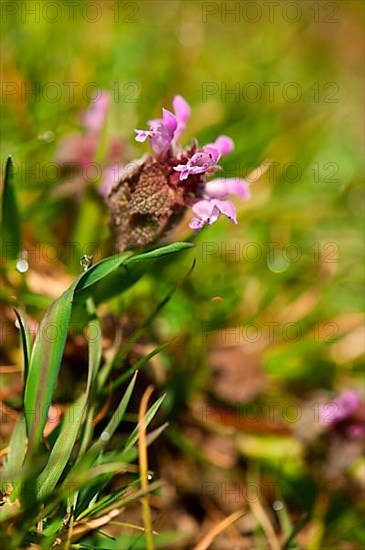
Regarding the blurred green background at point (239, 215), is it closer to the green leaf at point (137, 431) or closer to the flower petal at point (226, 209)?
the flower petal at point (226, 209)

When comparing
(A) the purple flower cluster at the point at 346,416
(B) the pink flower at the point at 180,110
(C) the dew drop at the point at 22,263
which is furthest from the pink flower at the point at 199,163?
(A) the purple flower cluster at the point at 346,416

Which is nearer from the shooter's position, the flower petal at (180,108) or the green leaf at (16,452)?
the green leaf at (16,452)

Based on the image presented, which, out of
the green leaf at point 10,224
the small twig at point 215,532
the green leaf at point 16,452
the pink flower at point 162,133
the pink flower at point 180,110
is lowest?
the small twig at point 215,532

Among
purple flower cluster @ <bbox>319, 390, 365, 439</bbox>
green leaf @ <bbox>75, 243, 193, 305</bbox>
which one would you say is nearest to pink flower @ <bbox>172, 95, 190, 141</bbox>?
green leaf @ <bbox>75, 243, 193, 305</bbox>

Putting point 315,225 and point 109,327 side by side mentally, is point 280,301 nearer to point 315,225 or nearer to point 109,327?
point 315,225

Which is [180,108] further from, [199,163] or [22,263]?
[22,263]

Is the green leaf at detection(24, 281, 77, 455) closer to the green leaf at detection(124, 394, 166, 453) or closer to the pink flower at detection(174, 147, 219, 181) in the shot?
the green leaf at detection(124, 394, 166, 453)

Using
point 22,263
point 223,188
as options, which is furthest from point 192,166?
point 22,263
